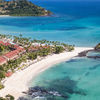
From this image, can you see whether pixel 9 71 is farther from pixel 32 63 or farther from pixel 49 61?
pixel 49 61

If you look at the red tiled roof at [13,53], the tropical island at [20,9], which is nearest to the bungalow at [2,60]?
the red tiled roof at [13,53]

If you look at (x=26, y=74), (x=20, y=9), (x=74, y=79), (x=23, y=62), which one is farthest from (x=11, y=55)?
(x=20, y=9)

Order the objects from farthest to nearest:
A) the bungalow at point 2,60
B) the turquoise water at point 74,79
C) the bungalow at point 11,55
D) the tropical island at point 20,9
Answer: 1. the tropical island at point 20,9
2. the bungalow at point 11,55
3. the bungalow at point 2,60
4. the turquoise water at point 74,79

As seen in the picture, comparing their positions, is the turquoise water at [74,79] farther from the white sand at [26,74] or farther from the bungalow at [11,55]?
the bungalow at [11,55]

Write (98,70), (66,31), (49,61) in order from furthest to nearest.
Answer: (66,31) → (49,61) → (98,70)

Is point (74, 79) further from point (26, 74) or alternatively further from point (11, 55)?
point (11, 55)

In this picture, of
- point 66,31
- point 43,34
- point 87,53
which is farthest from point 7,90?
point 66,31

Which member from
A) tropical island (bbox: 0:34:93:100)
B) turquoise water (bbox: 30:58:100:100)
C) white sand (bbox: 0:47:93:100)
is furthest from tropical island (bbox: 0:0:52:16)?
turquoise water (bbox: 30:58:100:100)

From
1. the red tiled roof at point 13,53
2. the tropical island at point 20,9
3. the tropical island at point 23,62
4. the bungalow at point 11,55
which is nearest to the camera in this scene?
the tropical island at point 23,62
